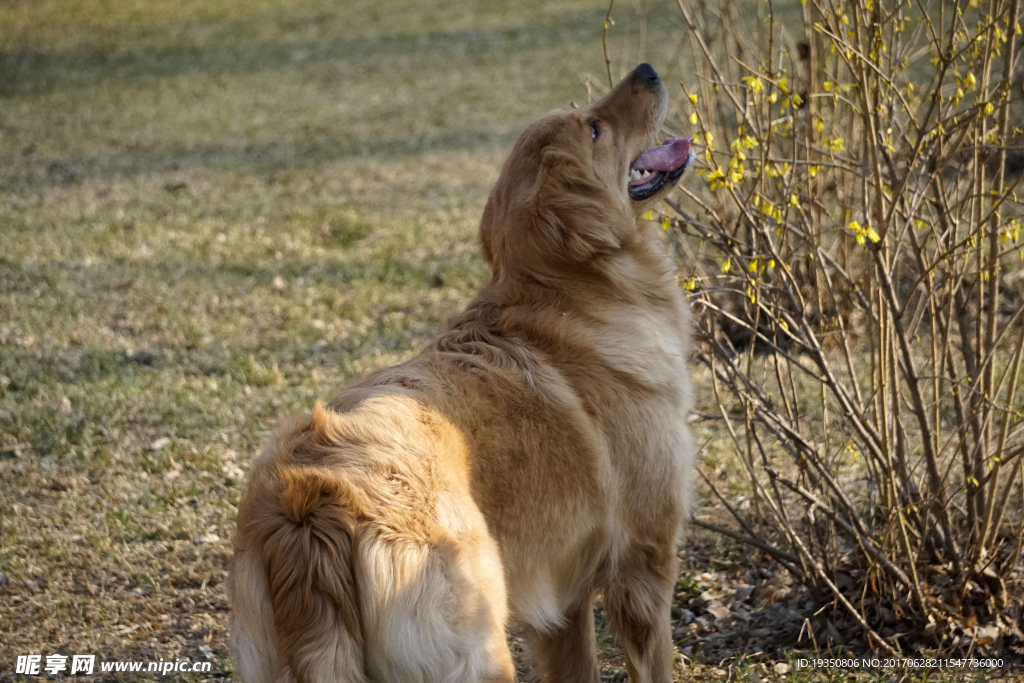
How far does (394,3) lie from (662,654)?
1614 cm

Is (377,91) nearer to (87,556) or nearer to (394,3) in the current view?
(394,3)

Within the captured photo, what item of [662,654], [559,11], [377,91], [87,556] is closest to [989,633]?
[662,654]

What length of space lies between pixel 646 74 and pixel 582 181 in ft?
2.39

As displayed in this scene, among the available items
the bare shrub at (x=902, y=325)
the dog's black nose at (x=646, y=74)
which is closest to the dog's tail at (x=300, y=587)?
the bare shrub at (x=902, y=325)

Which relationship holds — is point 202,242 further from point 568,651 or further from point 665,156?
point 568,651

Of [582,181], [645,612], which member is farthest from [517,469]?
[582,181]

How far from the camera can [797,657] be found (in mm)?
3510

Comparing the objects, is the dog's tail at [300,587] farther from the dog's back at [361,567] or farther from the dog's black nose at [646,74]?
the dog's black nose at [646,74]

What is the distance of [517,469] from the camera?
8.66 feet

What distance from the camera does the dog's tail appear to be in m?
2.15

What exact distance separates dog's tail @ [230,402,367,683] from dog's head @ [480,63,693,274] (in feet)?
4.21

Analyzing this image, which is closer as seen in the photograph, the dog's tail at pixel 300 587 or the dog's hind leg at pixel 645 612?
the dog's tail at pixel 300 587

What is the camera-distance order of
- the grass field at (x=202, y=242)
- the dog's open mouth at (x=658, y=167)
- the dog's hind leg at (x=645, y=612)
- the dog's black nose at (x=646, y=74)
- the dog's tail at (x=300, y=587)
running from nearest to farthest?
the dog's tail at (x=300, y=587) < the dog's hind leg at (x=645, y=612) < the dog's open mouth at (x=658, y=167) < the dog's black nose at (x=646, y=74) < the grass field at (x=202, y=242)

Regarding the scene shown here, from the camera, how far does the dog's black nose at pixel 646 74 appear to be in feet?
12.1
